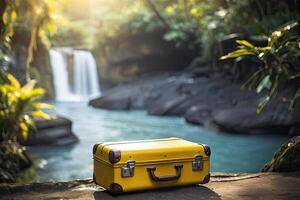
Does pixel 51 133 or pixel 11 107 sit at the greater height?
pixel 11 107

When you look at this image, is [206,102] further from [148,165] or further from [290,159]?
[148,165]

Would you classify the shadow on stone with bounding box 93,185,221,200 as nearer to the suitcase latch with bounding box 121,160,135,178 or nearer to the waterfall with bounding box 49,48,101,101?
the suitcase latch with bounding box 121,160,135,178

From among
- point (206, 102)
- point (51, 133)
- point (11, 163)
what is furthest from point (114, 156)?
point (206, 102)

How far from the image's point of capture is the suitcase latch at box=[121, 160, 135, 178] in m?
4.15

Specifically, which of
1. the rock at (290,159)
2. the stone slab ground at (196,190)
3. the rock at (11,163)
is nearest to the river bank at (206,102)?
the rock at (11,163)

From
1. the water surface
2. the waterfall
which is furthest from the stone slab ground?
the waterfall

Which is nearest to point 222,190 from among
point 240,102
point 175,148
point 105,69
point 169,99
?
point 175,148

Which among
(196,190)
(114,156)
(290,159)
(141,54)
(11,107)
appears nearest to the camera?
(114,156)

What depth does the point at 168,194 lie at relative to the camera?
13.9ft

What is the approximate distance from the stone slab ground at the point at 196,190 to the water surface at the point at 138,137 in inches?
209

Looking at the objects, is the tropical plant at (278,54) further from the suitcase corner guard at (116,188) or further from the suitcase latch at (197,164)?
the suitcase corner guard at (116,188)

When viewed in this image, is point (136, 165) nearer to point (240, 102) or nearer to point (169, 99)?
point (240, 102)

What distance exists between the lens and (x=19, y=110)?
30.8 ft

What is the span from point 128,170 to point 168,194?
432mm
